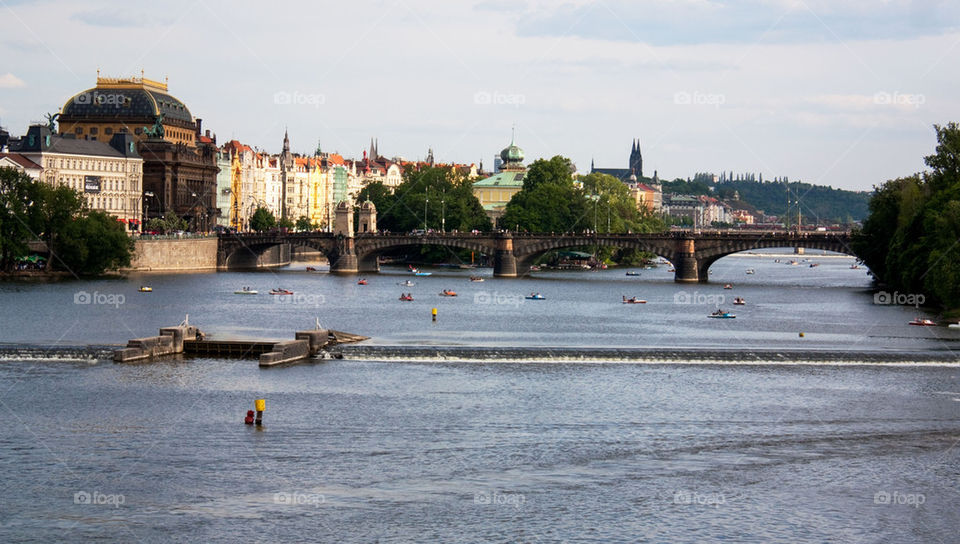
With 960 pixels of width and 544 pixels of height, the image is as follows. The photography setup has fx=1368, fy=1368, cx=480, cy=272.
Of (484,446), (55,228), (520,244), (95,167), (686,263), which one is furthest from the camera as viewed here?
(95,167)

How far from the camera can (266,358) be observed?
60.2 m

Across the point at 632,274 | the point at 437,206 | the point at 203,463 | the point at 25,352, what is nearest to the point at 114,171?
the point at 437,206

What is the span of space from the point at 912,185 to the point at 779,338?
38.8 m

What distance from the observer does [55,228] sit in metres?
118

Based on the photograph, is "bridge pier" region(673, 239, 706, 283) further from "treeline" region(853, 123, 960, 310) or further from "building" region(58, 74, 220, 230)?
"building" region(58, 74, 220, 230)

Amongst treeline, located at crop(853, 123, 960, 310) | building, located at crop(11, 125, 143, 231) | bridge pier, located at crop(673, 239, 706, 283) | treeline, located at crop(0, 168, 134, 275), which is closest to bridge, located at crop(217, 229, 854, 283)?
bridge pier, located at crop(673, 239, 706, 283)

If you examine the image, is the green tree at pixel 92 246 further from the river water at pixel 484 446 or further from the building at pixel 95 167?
the river water at pixel 484 446

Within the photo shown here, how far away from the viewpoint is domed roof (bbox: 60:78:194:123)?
176750mm

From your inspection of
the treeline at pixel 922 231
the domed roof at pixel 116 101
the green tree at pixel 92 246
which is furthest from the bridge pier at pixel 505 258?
the domed roof at pixel 116 101

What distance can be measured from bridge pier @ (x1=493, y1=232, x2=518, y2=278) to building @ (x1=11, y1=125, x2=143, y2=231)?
42.6 metres

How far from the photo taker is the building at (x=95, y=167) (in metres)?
148

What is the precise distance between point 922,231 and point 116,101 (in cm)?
11238

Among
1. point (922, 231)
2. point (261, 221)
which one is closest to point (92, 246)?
point (922, 231)

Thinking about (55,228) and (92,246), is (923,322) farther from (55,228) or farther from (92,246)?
(55,228)
